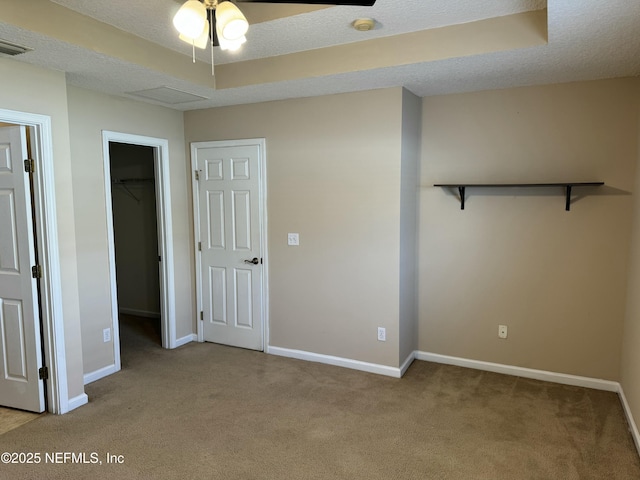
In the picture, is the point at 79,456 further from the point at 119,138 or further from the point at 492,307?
the point at 492,307

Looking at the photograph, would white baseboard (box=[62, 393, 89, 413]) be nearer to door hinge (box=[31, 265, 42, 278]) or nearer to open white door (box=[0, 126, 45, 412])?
open white door (box=[0, 126, 45, 412])

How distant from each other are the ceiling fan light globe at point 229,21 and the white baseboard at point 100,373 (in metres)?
3.08

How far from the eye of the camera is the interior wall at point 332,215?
3.65 m

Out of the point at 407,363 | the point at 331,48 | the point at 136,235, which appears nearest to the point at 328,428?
the point at 407,363

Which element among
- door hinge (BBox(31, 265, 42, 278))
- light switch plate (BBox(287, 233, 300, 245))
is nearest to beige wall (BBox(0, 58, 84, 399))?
door hinge (BBox(31, 265, 42, 278))

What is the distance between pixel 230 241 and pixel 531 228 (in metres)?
2.72

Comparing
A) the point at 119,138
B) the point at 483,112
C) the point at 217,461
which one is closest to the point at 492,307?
the point at 483,112

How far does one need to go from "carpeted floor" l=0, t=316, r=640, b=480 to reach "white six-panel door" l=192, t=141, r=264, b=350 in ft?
2.09

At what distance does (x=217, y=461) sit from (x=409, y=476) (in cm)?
109

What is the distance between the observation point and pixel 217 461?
2.57 meters

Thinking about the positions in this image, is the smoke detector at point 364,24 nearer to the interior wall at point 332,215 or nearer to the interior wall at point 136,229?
the interior wall at point 332,215

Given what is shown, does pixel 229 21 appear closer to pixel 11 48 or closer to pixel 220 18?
pixel 220 18

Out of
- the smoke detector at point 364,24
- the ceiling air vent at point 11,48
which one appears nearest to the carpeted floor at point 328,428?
the ceiling air vent at point 11,48

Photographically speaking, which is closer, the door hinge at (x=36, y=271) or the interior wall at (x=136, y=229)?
the door hinge at (x=36, y=271)
